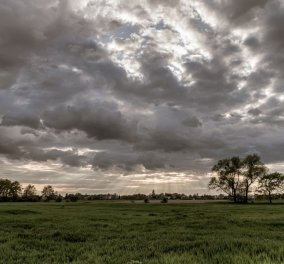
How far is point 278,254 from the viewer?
12281 millimetres

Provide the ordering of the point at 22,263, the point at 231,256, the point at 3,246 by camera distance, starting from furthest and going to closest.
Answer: the point at 3,246, the point at 22,263, the point at 231,256

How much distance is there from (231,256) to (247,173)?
4997 inches

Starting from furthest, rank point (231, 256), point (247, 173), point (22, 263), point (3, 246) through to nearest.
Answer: point (247, 173)
point (3, 246)
point (22, 263)
point (231, 256)

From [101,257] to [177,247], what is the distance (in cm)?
404

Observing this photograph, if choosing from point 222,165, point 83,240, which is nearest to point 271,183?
point 222,165

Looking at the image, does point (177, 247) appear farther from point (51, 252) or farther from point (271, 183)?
point (271, 183)

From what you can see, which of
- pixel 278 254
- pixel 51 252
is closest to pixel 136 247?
pixel 51 252

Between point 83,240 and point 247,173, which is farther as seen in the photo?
point 247,173

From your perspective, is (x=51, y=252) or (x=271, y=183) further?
(x=271, y=183)

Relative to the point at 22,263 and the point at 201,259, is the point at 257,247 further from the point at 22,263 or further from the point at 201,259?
the point at 22,263

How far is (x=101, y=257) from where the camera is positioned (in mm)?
13445

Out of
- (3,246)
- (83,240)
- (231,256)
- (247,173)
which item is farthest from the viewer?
(247,173)

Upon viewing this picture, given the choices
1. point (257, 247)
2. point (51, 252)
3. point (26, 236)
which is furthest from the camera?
point (26, 236)

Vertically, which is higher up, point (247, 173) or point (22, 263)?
point (247, 173)
